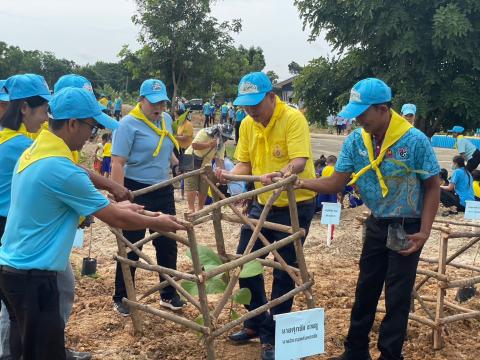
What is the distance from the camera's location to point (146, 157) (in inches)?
158

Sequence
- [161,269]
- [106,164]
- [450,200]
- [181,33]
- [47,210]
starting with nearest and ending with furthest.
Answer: [47,210]
[161,269]
[450,200]
[106,164]
[181,33]

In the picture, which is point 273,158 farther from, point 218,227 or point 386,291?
point 386,291

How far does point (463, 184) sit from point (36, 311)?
759 cm

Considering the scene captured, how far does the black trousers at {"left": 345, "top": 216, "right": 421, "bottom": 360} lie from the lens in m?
3.03

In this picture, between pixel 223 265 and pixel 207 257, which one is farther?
pixel 207 257

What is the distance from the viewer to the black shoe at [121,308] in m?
4.00

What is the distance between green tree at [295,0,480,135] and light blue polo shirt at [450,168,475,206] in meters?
1.16

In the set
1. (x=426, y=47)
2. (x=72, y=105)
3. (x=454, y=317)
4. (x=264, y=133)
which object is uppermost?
(x=426, y=47)

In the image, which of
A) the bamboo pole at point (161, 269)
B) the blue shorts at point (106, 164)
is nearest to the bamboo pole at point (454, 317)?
the bamboo pole at point (161, 269)

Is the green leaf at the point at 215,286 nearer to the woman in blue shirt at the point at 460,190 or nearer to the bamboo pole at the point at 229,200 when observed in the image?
the bamboo pole at the point at 229,200

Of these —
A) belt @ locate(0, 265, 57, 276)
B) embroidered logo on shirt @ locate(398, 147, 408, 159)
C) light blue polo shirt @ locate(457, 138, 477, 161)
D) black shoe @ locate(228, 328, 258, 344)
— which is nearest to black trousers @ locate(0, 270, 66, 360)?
belt @ locate(0, 265, 57, 276)

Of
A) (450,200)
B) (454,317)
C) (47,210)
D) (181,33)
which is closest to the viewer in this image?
(47,210)

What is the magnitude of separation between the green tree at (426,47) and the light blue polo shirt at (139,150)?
246 inches

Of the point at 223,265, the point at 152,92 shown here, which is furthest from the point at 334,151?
the point at 223,265
